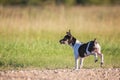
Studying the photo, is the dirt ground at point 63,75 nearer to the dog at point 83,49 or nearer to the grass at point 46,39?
the dog at point 83,49

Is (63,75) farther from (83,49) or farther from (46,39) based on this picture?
(46,39)

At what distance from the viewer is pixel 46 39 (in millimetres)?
17125

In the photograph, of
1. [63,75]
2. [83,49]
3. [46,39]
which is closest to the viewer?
[63,75]

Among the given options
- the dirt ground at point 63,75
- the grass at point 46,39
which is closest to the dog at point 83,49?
the grass at point 46,39

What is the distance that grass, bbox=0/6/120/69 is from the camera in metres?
13.6

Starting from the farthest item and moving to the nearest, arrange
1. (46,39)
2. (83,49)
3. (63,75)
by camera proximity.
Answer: (46,39) → (83,49) → (63,75)

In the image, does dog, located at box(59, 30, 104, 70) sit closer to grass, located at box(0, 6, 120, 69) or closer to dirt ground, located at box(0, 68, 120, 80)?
grass, located at box(0, 6, 120, 69)

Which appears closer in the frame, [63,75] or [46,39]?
[63,75]

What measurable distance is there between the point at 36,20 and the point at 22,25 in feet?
6.04

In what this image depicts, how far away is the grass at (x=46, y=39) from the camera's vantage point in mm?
13609

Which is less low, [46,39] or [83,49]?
[83,49]

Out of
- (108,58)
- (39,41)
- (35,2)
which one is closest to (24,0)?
(35,2)

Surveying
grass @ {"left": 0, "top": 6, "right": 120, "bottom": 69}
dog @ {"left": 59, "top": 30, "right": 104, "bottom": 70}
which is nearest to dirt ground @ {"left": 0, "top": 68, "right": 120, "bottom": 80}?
dog @ {"left": 59, "top": 30, "right": 104, "bottom": 70}

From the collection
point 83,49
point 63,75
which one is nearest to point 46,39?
point 83,49
